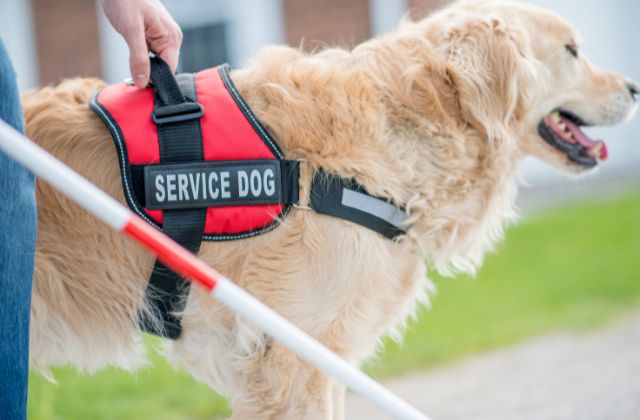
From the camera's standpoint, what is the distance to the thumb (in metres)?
2.42

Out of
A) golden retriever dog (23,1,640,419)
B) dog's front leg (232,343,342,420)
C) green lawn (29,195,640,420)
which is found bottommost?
green lawn (29,195,640,420)

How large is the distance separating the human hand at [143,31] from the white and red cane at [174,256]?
636mm

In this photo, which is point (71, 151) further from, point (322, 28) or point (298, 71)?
point (322, 28)

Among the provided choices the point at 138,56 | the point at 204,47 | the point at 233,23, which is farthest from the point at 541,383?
the point at 204,47

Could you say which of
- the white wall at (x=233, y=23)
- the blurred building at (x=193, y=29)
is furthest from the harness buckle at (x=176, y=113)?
the white wall at (x=233, y=23)

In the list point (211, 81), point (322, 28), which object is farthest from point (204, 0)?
point (211, 81)

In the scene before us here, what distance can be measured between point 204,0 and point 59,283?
32.0 feet

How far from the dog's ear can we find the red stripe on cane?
4.57 feet

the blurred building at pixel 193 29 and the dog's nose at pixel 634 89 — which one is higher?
the dog's nose at pixel 634 89

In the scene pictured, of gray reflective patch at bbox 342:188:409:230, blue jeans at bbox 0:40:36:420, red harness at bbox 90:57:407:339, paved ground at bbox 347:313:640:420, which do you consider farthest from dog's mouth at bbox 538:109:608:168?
blue jeans at bbox 0:40:36:420

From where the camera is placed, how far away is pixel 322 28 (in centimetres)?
1138

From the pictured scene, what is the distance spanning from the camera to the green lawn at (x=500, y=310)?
4430 mm

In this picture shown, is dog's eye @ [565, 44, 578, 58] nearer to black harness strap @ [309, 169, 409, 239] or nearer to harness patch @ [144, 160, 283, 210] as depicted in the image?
black harness strap @ [309, 169, 409, 239]

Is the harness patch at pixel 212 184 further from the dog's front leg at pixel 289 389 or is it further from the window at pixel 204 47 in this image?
the window at pixel 204 47
